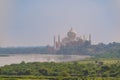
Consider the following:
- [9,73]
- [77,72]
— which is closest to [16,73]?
[9,73]

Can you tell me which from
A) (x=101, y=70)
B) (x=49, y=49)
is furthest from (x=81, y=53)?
(x=101, y=70)

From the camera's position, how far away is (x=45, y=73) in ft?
141

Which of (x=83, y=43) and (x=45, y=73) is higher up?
(x=83, y=43)

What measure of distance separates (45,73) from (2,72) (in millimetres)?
4402

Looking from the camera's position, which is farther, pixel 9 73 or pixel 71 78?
pixel 9 73

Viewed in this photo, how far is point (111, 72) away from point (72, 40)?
5547cm

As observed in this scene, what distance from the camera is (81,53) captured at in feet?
314

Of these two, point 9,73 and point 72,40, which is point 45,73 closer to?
point 9,73

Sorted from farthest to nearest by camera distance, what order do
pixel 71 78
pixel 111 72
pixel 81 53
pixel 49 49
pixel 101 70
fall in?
pixel 49 49 → pixel 81 53 → pixel 101 70 → pixel 111 72 → pixel 71 78

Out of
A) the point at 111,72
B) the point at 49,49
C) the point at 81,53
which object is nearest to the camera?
the point at 111,72

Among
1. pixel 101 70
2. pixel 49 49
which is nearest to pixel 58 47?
pixel 49 49

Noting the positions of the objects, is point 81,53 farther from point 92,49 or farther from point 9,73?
point 9,73

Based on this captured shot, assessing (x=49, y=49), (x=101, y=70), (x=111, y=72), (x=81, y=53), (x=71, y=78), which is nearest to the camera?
(x=71, y=78)

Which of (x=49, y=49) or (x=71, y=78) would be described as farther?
(x=49, y=49)
